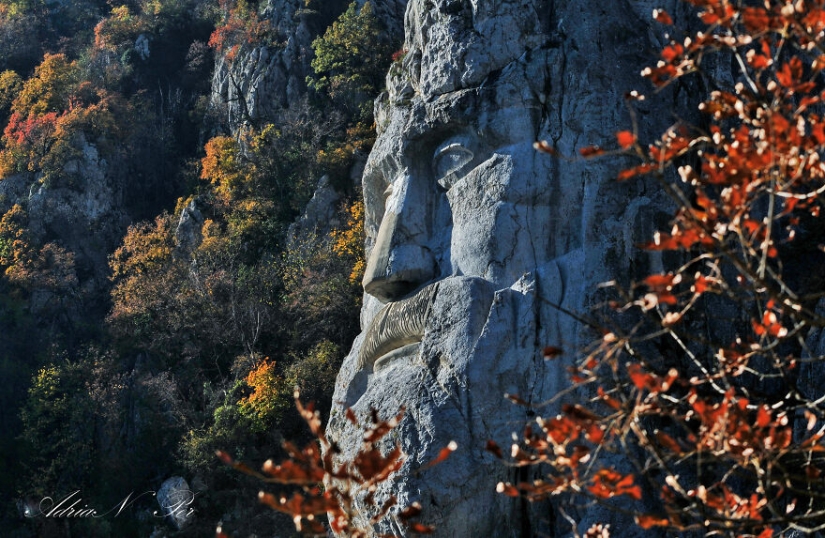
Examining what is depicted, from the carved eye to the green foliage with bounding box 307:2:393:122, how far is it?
47.3 ft

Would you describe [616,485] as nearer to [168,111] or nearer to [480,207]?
[480,207]

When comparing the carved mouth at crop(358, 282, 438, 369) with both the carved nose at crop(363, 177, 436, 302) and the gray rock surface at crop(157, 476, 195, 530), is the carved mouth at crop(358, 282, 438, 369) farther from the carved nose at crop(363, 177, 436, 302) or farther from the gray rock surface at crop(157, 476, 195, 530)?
the gray rock surface at crop(157, 476, 195, 530)

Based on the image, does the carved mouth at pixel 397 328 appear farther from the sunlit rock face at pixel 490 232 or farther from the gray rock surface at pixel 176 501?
the gray rock surface at pixel 176 501

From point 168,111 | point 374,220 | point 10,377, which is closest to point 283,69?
point 168,111

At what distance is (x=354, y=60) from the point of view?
2527 centimetres

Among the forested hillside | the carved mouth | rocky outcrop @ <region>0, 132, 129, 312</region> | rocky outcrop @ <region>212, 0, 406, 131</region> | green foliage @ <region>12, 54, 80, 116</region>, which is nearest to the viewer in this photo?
the carved mouth

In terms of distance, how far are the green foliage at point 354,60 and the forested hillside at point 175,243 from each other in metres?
0.05

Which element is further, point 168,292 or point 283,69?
point 283,69

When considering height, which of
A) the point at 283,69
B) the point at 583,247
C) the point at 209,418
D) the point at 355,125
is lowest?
the point at 209,418

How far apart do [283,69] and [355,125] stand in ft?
9.69

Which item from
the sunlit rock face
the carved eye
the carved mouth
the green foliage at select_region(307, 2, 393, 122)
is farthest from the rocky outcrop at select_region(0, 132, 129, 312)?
the carved eye

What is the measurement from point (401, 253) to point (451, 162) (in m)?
0.95

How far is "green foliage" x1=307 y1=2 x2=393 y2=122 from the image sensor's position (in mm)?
24891

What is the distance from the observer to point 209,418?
62.0ft
